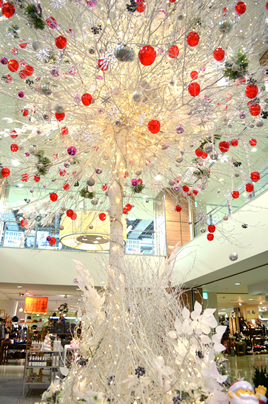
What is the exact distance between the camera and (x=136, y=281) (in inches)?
64.6

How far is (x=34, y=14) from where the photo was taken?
137cm

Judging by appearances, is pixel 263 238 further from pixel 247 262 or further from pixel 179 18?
pixel 179 18

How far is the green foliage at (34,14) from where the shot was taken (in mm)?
1347

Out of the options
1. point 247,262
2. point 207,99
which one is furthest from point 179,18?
point 247,262

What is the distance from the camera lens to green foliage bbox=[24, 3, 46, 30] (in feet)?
4.42

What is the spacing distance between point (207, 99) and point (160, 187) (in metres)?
0.87

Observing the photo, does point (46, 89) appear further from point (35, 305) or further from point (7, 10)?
point (35, 305)

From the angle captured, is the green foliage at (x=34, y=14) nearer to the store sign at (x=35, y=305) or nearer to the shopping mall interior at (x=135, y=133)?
the shopping mall interior at (x=135, y=133)

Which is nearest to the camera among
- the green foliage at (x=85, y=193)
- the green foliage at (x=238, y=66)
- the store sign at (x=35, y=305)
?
the green foliage at (x=238, y=66)

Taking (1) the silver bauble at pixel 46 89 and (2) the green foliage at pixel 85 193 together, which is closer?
(1) the silver bauble at pixel 46 89

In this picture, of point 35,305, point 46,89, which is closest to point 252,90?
point 46,89

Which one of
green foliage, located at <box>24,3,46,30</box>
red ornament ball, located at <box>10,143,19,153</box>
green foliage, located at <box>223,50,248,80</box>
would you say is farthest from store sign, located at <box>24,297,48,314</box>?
green foliage, located at <box>223,50,248,80</box>

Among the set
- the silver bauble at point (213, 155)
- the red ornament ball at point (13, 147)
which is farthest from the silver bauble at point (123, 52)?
the red ornament ball at point (13, 147)

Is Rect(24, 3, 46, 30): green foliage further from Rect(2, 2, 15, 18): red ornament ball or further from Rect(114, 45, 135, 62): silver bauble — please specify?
Rect(114, 45, 135, 62): silver bauble
